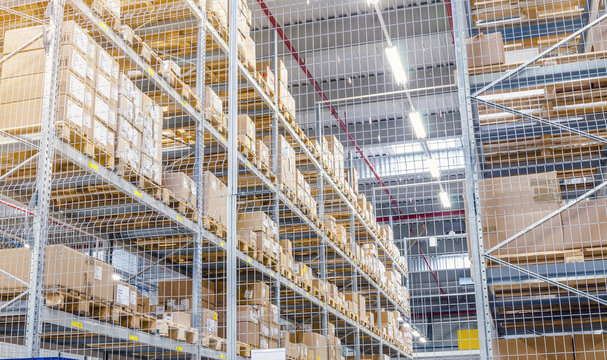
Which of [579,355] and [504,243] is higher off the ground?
[504,243]

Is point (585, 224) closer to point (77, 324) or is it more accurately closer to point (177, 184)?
point (177, 184)

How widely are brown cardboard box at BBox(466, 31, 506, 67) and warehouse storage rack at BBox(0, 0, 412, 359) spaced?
2381 millimetres

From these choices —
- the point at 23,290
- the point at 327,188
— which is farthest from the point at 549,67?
the point at 327,188

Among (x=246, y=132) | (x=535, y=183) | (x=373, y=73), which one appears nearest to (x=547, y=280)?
(x=535, y=183)

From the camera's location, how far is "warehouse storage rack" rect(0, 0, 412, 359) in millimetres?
6258

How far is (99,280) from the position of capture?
6500 mm

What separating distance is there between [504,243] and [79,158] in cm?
373

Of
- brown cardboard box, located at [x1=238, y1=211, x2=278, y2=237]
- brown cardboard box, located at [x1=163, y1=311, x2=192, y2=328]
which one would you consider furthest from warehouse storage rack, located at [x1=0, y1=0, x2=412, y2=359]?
brown cardboard box, located at [x1=238, y1=211, x2=278, y2=237]

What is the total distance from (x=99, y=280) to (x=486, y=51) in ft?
13.6

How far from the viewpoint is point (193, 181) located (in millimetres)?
8078

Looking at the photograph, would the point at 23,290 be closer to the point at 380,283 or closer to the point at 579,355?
the point at 579,355

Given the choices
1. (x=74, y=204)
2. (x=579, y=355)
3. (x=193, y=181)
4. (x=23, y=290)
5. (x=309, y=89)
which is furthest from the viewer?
(x=309, y=89)

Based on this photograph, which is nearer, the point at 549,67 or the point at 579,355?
the point at 579,355

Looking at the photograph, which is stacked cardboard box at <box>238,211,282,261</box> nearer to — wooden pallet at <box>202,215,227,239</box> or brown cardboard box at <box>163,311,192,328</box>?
wooden pallet at <box>202,215,227,239</box>
